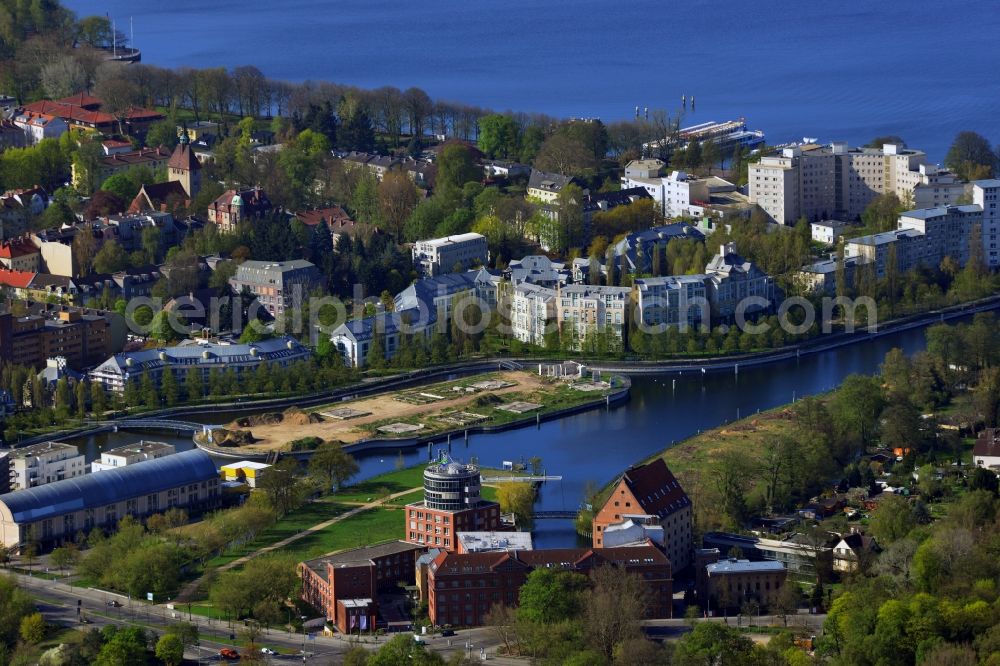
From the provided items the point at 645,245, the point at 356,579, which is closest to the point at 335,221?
the point at 645,245

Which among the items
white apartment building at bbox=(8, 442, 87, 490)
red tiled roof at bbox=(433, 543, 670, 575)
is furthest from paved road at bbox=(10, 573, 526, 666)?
white apartment building at bbox=(8, 442, 87, 490)

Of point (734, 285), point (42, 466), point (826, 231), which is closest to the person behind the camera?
point (42, 466)

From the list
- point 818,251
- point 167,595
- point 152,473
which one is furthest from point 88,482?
point 818,251

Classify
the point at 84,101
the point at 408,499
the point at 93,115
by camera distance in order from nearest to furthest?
the point at 408,499, the point at 93,115, the point at 84,101

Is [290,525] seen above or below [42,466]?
A: below

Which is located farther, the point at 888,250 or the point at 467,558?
the point at 888,250

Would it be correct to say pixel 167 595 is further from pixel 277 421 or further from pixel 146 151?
pixel 146 151

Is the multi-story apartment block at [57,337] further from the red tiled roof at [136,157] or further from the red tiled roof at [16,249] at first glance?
the red tiled roof at [136,157]

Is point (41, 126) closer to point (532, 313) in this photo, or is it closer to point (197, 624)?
point (532, 313)
